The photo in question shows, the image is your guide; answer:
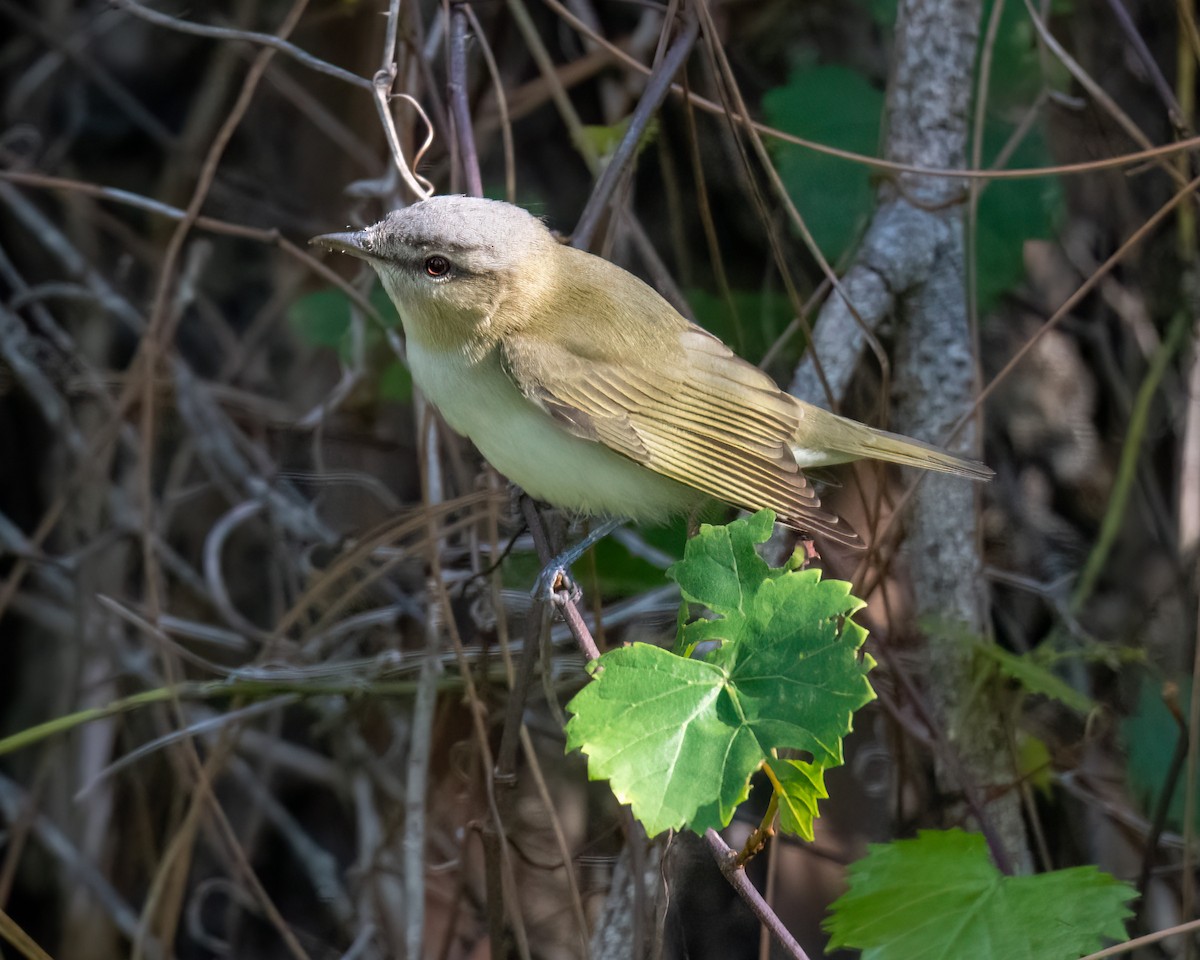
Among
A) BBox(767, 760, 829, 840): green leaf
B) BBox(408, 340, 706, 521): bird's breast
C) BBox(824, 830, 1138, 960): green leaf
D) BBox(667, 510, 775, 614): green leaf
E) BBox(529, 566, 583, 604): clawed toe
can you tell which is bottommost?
BBox(824, 830, 1138, 960): green leaf

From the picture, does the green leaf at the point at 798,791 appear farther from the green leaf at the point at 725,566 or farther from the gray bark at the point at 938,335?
the gray bark at the point at 938,335

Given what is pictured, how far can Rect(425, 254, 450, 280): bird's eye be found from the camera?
2311mm

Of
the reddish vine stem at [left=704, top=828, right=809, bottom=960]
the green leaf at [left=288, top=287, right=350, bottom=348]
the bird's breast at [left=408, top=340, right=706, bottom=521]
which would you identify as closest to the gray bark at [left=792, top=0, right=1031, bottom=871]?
the bird's breast at [left=408, top=340, right=706, bottom=521]

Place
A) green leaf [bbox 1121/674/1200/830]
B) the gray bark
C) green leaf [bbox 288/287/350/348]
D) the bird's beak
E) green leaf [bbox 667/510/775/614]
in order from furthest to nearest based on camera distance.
Result: green leaf [bbox 288/287/350/348], green leaf [bbox 1121/674/1200/830], the gray bark, the bird's beak, green leaf [bbox 667/510/775/614]

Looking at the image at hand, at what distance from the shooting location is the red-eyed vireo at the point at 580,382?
2.30 metres

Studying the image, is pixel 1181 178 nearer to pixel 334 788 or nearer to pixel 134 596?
pixel 334 788

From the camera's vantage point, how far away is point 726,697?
1.57 meters

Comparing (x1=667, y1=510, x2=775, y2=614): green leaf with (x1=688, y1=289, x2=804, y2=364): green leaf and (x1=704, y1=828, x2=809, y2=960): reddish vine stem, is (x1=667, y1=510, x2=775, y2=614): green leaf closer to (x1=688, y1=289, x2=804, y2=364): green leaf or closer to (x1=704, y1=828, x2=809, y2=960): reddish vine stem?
(x1=704, y1=828, x2=809, y2=960): reddish vine stem

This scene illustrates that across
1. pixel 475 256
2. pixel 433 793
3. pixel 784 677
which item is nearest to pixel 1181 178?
pixel 475 256

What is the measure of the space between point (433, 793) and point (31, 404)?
1.82 m

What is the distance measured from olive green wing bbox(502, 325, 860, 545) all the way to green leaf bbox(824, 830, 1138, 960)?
1.93 ft

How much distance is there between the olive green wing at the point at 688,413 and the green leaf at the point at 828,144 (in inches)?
27.8

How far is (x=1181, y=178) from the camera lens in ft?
8.92

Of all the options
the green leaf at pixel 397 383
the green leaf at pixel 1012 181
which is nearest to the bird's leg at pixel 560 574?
the green leaf at pixel 397 383
